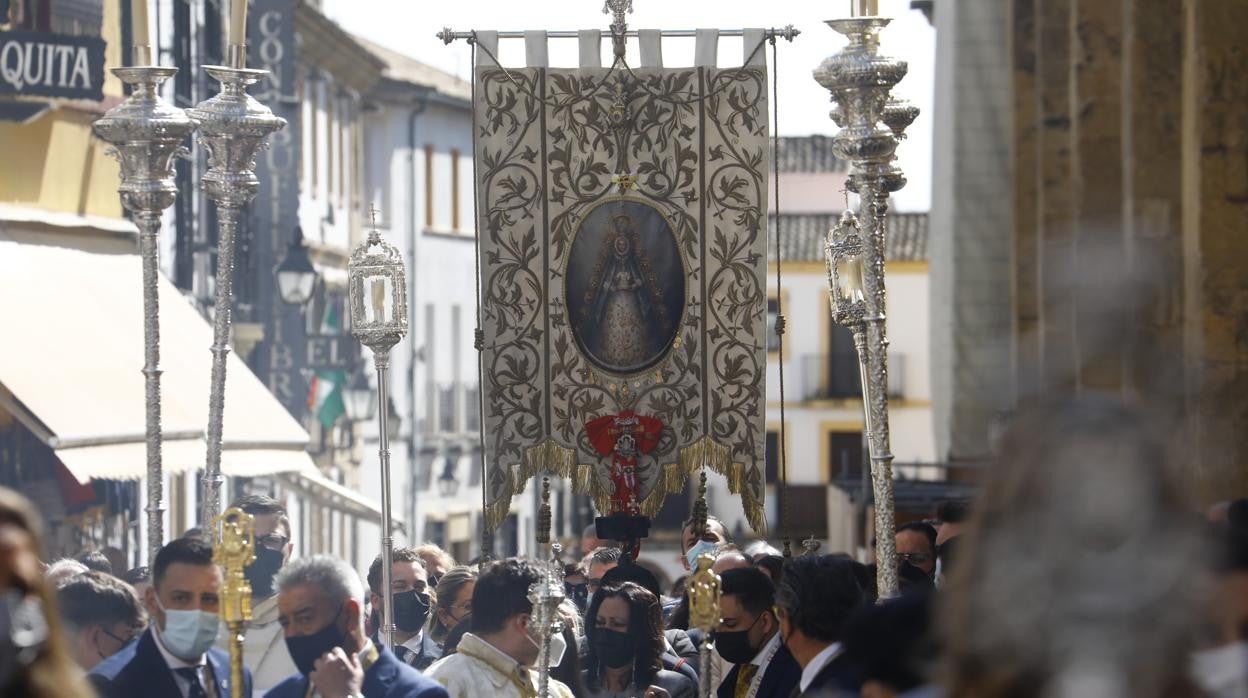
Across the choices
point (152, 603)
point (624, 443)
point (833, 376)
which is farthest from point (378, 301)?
point (833, 376)

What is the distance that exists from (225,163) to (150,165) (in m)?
0.31

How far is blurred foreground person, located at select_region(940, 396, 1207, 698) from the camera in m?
3.35

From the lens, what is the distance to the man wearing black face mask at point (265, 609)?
27.2 ft

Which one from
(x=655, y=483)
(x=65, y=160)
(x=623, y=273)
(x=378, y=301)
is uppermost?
(x=65, y=160)

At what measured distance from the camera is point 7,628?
349 cm

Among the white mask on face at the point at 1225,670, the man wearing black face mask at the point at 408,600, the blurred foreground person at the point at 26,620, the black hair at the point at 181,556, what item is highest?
the blurred foreground person at the point at 26,620

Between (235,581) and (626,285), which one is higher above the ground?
(626,285)

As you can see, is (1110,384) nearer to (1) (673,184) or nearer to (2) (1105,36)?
(1) (673,184)

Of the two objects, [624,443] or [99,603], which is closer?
[99,603]

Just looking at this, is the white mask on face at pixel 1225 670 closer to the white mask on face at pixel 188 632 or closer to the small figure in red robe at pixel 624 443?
the white mask on face at pixel 188 632

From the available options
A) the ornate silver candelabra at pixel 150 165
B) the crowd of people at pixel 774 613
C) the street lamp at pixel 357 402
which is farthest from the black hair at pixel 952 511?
the street lamp at pixel 357 402

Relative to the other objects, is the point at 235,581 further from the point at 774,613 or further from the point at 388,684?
the point at 774,613

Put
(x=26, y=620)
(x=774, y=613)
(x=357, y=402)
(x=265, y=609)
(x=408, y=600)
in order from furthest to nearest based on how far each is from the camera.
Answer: (x=357, y=402) < (x=408, y=600) < (x=265, y=609) < (x=774, y=613) < (x=26, y=620)

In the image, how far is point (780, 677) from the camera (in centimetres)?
768
